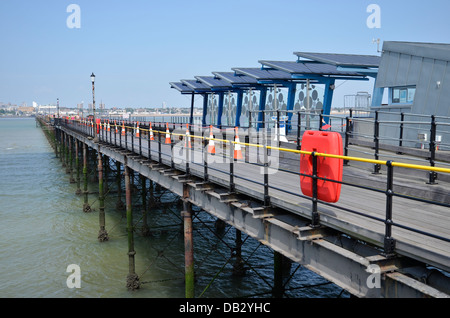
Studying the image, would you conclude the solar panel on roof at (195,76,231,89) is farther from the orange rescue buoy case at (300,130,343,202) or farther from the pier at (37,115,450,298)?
the orange rescue buoy case at (300,130,343,202)

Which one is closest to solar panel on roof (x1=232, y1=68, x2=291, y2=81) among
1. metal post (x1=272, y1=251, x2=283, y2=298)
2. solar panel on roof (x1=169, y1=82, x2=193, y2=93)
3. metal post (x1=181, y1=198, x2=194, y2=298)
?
solar panel on roof (x1=169, y1=82, x2=193, y2=93)

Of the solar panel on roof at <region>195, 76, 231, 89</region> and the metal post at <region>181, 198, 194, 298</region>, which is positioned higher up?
the solar panel on roof at <region>195, 76, 231, 89</region>

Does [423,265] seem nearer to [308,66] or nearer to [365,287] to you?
[365,287]

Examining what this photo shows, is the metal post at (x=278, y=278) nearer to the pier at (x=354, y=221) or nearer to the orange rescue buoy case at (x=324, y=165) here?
the pier at (x=354, y=221)

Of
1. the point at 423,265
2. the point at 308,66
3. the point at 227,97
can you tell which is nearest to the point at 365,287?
the point at 423,265

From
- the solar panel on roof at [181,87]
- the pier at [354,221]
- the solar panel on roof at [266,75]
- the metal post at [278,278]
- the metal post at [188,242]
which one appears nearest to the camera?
the pier at [354,221]

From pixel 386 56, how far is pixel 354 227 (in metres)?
15.0

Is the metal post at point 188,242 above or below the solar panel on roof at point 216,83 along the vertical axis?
below

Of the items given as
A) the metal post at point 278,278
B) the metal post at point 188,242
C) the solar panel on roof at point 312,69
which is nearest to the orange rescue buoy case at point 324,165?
the metal post at point 188,242

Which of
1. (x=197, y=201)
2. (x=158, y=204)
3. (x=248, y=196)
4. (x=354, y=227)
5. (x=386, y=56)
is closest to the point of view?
(x=354, y=227)

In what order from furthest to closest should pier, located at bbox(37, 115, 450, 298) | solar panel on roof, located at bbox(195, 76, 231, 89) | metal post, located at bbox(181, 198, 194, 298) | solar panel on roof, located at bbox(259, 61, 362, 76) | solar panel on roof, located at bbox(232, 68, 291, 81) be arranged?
1. solar panel on roof, located at bbox(195, 76, 231, 89)
2. solar panel on roof, located at bbox(232, 68, 291, 81)
3. solar panel on roof, located at bbox(259, 61, 362, 76)
4. metal post, located at bbox(181, 198, 194, 298)
5. pier, located at bbox(37, 115, 450, 298)

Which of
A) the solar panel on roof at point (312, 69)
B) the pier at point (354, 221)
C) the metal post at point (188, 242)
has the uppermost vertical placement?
the solar panel on roof at point (312, 69)

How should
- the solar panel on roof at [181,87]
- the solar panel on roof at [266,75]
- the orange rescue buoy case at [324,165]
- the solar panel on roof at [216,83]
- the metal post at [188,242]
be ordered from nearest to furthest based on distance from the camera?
the orange rescue buoy case at [324,165] < the metal post at [188,242] < the solar panel on roof at [266,75] < the solar panel on roof at [216,83] < the solar panel on roof at [181,87]

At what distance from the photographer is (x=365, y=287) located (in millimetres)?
4680
